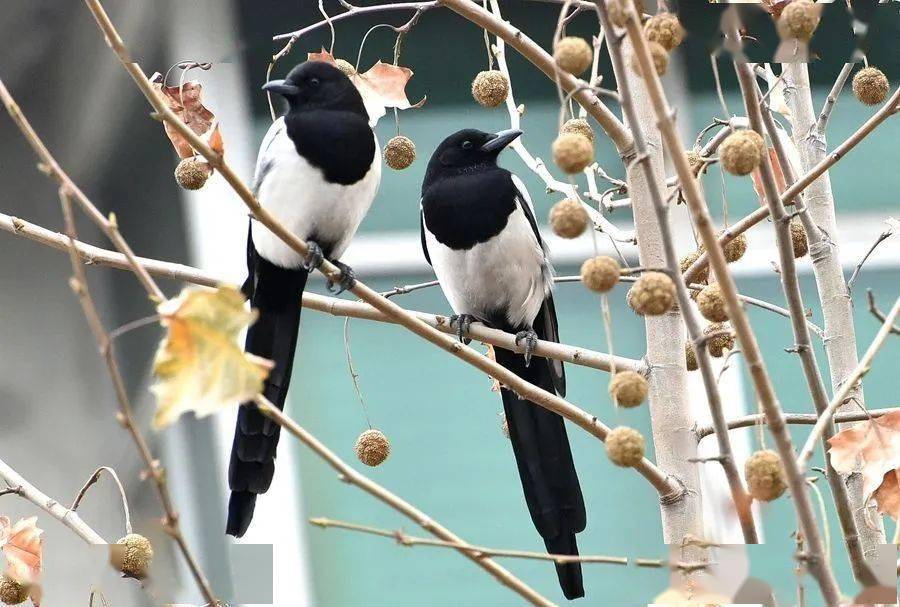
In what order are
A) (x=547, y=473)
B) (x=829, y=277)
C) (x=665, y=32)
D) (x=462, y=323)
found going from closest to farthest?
(x=665, y=32)
(x=829, y=277)
(x=547, y=473)
(x=462, y=323)

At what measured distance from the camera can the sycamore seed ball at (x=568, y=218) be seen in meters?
0.99

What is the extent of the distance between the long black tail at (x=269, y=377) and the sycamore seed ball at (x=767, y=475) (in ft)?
2.13

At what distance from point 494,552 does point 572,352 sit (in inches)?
30.8

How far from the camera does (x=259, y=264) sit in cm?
199

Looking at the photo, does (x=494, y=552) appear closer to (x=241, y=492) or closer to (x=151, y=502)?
(x=241, y=492)

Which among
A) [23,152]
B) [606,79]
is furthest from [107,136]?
[606,79]

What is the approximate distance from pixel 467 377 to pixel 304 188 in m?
1.83

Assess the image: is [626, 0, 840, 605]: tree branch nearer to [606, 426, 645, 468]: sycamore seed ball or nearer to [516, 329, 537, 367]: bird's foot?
[606, 426, 645, 468]: sycamore seed ball

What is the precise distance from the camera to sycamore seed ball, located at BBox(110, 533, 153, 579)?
134 centimetres

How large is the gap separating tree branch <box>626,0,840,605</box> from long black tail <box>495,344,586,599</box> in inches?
39.8

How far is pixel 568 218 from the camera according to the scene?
3.25ft

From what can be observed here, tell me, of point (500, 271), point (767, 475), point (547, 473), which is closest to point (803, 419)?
point (767, 475)

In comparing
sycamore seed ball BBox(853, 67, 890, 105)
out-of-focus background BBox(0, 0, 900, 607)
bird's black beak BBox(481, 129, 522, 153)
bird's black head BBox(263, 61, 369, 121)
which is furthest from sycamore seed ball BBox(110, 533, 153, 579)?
out-of-focus background BBox(0, 0, 900, 607)

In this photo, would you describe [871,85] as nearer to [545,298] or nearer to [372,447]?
[372,447]
